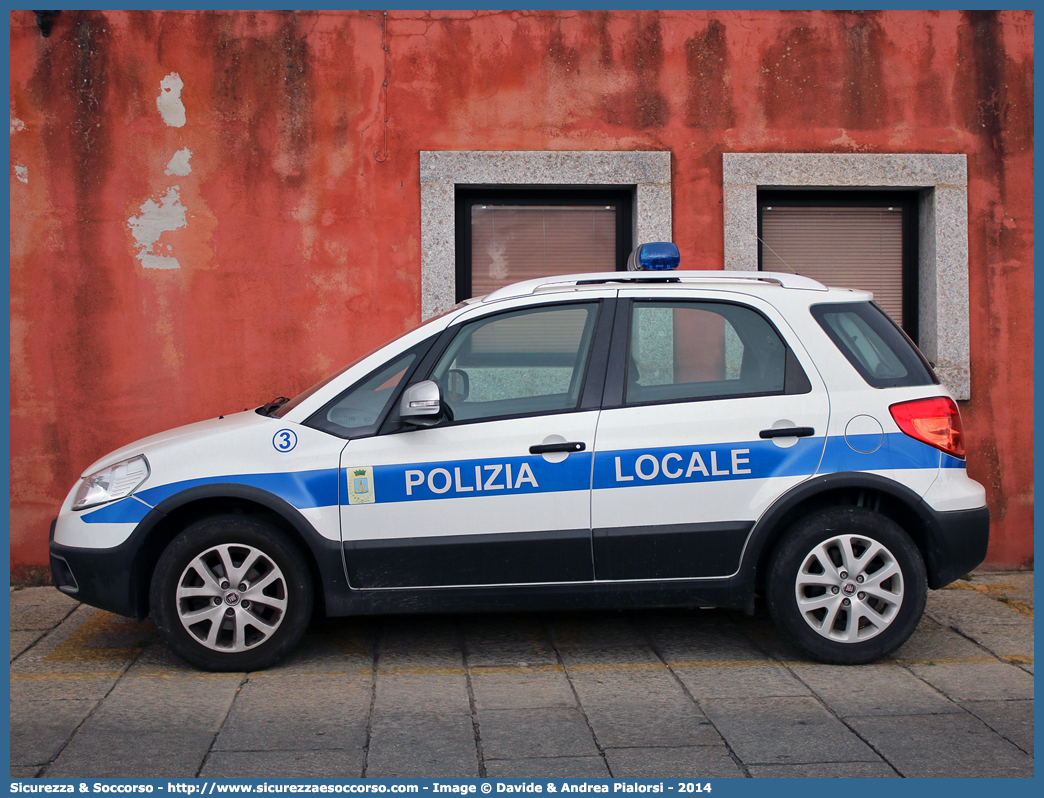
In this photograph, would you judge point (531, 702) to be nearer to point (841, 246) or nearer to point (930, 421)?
point (930, 421)

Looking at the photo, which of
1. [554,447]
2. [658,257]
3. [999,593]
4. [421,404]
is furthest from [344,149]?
[999,593]

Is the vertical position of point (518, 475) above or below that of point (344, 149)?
below

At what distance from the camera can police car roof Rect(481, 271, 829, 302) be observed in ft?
14.7

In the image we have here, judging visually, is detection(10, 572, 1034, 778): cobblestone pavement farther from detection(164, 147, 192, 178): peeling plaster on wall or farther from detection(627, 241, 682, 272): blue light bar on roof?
detection(164, 147, 192, 178): peeling plaster on wall

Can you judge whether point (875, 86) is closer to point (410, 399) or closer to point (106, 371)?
point (410, 399)

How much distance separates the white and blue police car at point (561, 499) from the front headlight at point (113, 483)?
0.01 m

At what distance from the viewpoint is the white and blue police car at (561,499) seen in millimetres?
4160

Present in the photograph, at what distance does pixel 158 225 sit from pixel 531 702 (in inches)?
176

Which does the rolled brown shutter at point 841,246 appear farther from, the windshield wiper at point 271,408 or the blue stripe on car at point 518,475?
the windshield wiper at point 271,408

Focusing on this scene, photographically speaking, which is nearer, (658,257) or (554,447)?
(554,447)

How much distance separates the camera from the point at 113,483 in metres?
4.27

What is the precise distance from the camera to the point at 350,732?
3521mm

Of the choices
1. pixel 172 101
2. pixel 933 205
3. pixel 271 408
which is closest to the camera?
pixel 271 408

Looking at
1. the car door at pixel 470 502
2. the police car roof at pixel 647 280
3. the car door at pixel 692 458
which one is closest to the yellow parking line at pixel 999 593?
the car door at pixel 692 458
